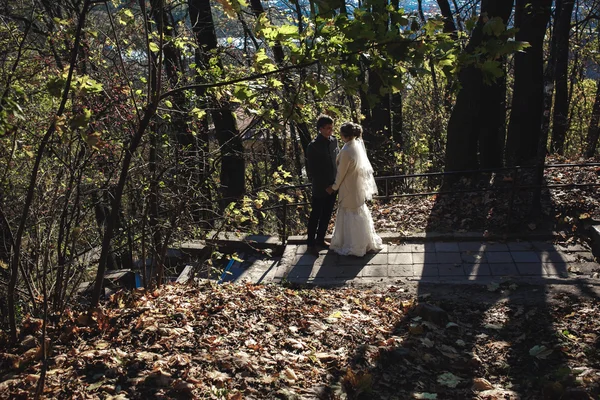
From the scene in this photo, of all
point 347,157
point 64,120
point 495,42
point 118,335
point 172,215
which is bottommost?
point 118,335

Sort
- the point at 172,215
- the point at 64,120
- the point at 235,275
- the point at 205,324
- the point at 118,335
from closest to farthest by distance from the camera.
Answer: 1. the point at 64,120
2. the point at 118,335
3. the point at 205,324
4. the point at 172,215
5. the point at 235,275

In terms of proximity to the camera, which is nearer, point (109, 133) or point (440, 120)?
point (109, 133)

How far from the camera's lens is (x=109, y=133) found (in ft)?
19.7

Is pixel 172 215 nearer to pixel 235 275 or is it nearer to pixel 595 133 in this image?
pixel 235 275

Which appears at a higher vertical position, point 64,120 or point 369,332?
point 64,120

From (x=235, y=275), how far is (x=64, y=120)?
4861 millimetres

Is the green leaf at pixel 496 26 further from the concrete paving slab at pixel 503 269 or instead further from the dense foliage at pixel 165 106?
the concrete paving slab at pixel 503 269

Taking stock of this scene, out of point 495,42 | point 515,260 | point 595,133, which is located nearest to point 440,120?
point 595,133

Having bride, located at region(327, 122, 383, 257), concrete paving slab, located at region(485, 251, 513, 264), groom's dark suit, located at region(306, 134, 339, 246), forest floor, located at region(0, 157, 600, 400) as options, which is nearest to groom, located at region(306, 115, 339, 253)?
groom's dark suit, located at region(306, 134, 339, 246)

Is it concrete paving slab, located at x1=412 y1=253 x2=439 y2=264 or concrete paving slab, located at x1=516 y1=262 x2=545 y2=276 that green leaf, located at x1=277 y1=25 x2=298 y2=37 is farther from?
concrete paving slab, located at x1=516 y1=262 x2=545 y2=276

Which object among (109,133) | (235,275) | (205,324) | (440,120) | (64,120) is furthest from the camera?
(440,120)

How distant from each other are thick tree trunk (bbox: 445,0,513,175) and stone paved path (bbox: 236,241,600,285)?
2.63 metres

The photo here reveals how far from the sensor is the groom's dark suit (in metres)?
7.68

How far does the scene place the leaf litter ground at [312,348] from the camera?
4.07 metres
